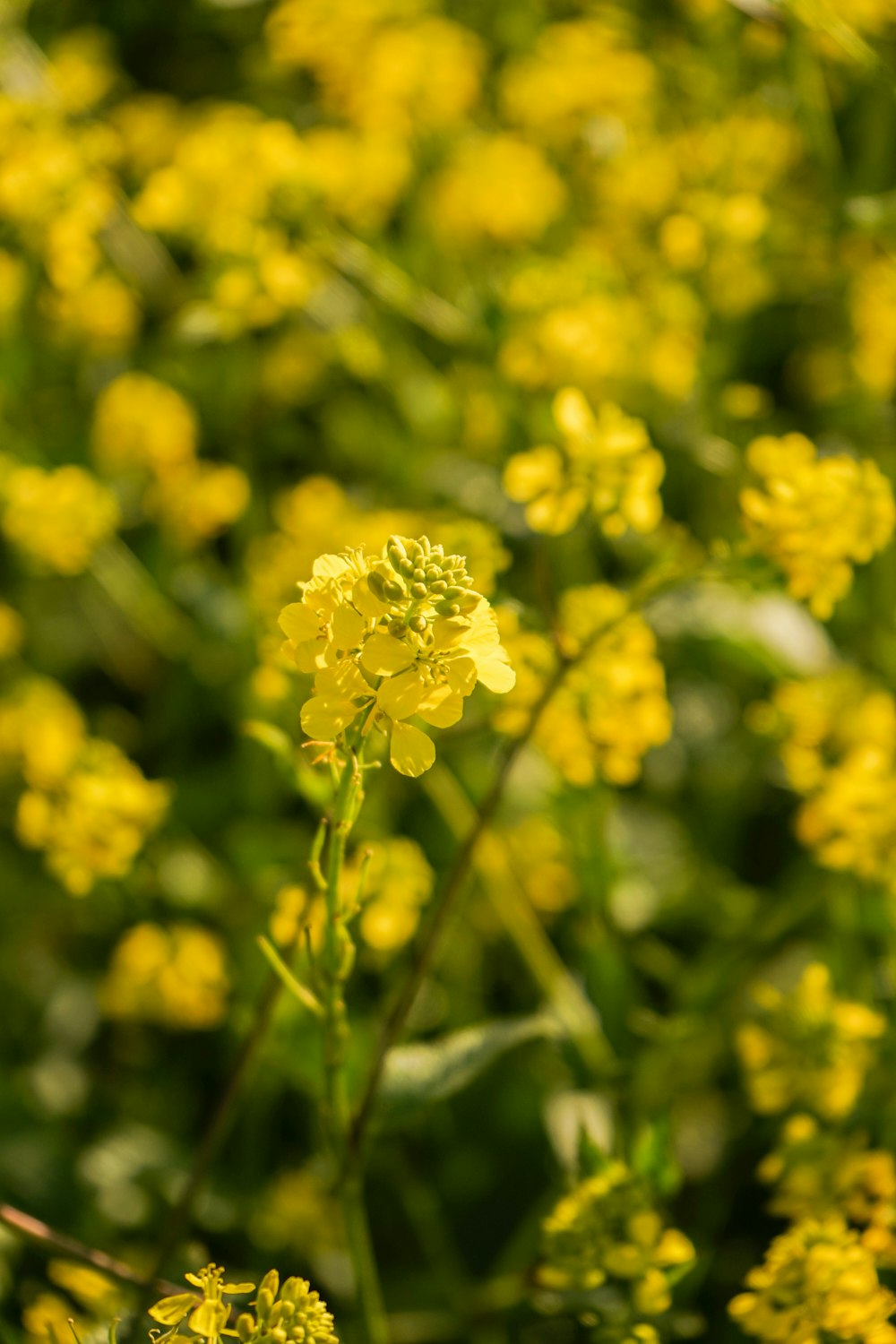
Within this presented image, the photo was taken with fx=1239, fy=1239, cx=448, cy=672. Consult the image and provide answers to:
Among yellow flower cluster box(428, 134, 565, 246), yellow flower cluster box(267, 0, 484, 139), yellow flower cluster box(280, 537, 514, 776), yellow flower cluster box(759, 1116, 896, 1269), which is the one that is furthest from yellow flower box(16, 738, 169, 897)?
yellow flower cluster box(267, 0, 484, 139)

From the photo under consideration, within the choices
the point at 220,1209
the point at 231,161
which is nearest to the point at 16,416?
the point at 231,161

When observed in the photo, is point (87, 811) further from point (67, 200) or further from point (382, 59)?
point (382, 59)

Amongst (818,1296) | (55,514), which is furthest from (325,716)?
(55,514)

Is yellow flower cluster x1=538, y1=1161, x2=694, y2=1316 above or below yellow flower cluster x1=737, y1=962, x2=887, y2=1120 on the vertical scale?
below

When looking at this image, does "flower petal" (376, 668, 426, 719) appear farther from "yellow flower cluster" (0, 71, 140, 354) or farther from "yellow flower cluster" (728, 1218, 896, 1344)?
"yellow flower cluster" (0, 71, 140, 354)

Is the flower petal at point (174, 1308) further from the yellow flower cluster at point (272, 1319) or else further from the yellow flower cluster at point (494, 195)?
the yellow flower cluster at point (494, 195)

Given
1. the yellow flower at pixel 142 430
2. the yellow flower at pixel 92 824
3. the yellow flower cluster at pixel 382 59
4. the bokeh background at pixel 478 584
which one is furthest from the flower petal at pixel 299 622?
the yellow flower cluster at pixel 382 59
